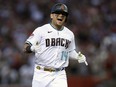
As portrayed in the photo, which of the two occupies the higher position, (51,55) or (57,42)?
(57,42)

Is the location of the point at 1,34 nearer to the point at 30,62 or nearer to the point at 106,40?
the point at 30,62

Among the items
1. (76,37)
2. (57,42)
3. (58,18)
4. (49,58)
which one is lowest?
(49,58)

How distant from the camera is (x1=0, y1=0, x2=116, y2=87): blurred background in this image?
14.9 m

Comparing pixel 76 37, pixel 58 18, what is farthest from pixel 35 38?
pixel 76 37

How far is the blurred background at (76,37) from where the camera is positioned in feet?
48.8

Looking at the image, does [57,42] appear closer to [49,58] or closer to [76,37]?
[49,58]

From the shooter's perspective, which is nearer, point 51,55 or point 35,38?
point 35,38

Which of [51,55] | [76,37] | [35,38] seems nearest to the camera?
[35,38]

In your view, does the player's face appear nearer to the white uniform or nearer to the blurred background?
the white uniform

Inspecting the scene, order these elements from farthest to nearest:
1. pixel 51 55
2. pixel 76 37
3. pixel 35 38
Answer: pixel 76 37 → pixel 51 55 → pixel 35 38

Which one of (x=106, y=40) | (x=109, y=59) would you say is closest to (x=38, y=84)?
(x=109, y=59)

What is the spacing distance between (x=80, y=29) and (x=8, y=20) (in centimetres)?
263

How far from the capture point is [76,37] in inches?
668

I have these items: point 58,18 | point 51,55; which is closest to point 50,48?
point 51,55
